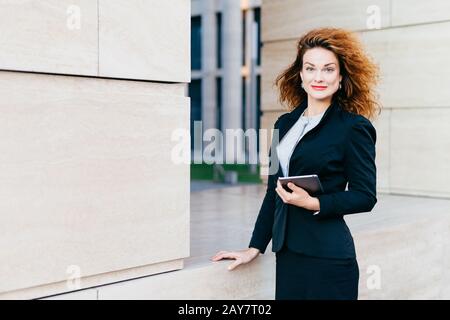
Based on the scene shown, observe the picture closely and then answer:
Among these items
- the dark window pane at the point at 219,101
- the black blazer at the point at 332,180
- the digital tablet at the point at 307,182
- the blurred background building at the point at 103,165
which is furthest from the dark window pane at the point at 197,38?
the digital tablet at the point at 307,182

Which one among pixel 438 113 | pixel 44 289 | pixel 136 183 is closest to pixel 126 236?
pixel 136 183

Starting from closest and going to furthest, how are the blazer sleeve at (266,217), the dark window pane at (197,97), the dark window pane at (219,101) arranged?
the blazer sleeve at (266,217)
the dark window pane at (219,101)
the dark window pane at (197,97)

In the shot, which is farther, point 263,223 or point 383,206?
point 383,206

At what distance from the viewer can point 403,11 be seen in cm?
846

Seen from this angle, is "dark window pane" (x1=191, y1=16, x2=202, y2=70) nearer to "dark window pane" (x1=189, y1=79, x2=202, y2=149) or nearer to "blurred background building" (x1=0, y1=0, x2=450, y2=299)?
"dark window pane" (x1=189, y1=79, x2=202, y2=149)

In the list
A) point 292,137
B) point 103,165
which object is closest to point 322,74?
point 292,137

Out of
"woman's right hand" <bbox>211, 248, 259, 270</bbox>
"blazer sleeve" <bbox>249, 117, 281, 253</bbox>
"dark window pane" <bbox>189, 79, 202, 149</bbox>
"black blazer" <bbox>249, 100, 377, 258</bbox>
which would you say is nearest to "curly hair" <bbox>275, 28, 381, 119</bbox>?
"black blazer" <bbox>249, 100, 377, 258</bbox>

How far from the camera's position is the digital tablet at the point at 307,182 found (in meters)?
3.32

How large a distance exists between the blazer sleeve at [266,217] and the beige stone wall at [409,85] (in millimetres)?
4964

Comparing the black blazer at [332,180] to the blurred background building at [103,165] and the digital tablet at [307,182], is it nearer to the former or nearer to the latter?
the digital tablet at [307,182]

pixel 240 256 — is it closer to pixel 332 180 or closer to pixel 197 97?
pixel 332 180

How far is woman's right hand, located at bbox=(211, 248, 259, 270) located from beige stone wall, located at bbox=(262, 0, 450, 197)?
486 cm

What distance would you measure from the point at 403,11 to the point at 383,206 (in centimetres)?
282

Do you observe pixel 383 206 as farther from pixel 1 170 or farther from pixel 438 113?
pixel 1 170
